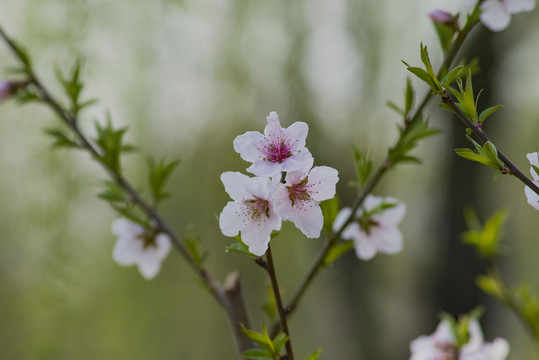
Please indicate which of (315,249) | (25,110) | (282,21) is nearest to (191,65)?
(282,21)

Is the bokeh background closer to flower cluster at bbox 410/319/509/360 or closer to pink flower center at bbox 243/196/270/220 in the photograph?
flower cluster at bbox 410/319/509/360

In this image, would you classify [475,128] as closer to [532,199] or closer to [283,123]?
[532,199]

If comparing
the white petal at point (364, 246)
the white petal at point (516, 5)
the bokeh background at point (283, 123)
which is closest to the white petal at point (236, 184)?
the white petal at point (364, 246)

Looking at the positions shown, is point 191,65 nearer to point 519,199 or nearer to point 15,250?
point 15,250

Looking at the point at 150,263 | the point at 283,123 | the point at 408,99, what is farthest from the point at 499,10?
the point at 283,123

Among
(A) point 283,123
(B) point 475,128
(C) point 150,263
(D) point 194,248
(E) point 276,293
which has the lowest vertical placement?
(A) point 283,123

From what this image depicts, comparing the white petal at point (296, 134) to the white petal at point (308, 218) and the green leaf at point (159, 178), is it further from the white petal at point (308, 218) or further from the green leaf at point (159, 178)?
the green leaf at point (159, 178)
